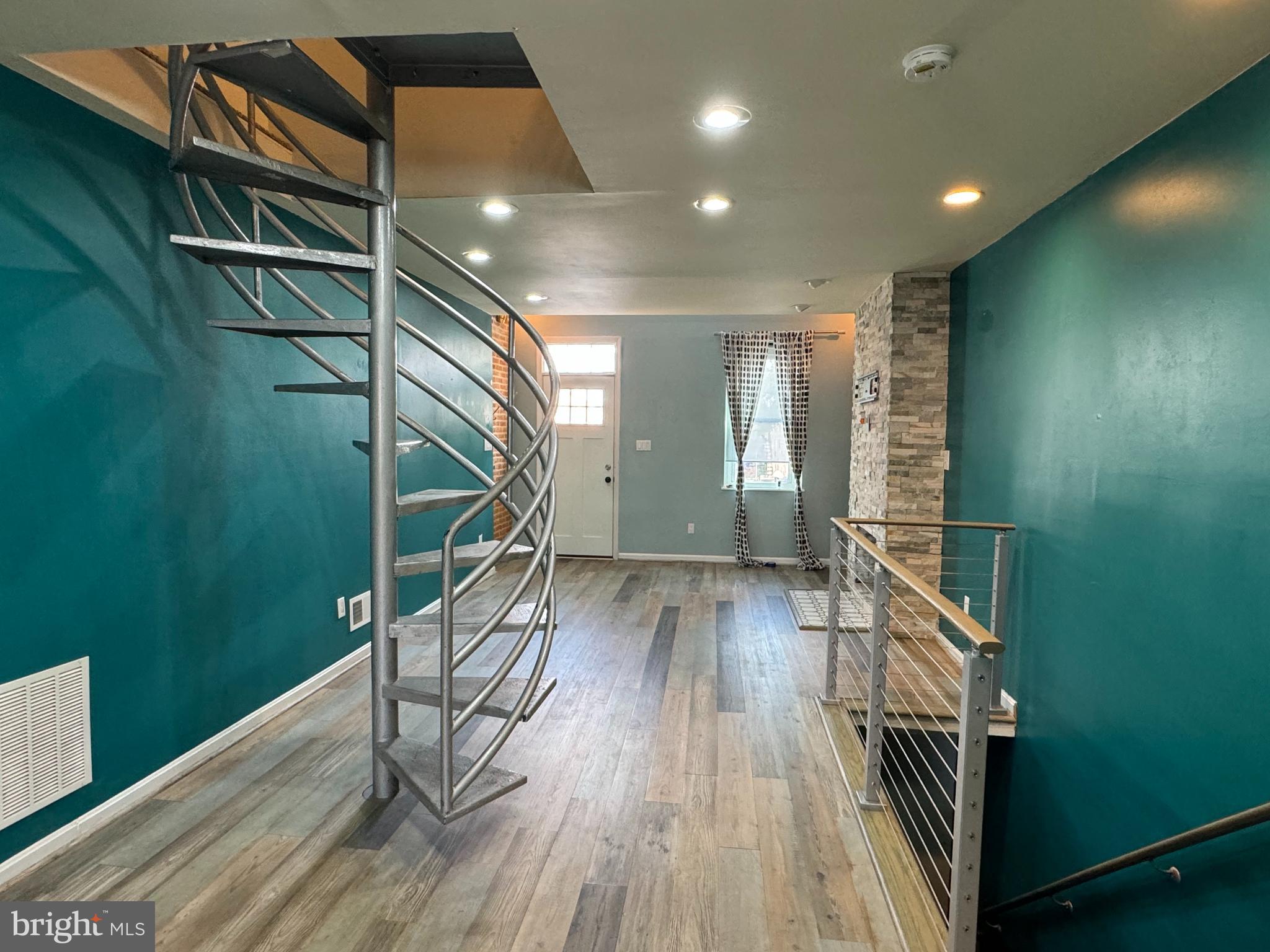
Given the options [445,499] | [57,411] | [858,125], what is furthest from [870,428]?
[57,411]

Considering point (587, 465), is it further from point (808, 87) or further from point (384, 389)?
point (808, 87)

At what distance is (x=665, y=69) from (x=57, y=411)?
6.82 feet

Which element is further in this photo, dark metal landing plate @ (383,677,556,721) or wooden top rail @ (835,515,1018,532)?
wooden top rail @ (835,515,1018,532)

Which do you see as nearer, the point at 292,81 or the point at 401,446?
the point at 292,81

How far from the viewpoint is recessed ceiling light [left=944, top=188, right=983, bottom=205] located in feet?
9.36

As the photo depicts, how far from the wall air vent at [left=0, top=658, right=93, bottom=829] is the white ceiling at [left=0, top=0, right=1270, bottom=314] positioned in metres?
1.77

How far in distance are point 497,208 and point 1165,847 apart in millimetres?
3327

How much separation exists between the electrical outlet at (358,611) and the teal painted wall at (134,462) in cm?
37

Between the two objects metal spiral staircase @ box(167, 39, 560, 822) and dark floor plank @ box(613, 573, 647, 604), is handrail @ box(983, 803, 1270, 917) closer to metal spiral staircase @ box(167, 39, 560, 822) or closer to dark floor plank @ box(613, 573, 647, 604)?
metal spiral staircase @ box(167, 39, 560, 822)

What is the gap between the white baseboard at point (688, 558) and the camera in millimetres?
6879

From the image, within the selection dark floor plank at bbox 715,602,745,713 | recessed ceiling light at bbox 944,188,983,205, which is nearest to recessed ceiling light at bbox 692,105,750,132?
recessed ceiling light at bbox 944,188,983,205

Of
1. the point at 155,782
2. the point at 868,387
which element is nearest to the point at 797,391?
the point at 868,387

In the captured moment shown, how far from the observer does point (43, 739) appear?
204 centimetres

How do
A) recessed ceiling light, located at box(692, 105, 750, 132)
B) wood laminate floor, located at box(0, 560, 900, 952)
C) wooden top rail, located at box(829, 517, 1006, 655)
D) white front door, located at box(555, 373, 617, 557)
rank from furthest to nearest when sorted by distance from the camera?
1. white front door, located at box(555, 373, 617, 557)
2. recessed ceiling light, located at box(692, 105, 750, 132)
3. wood laminate floor, located at box(0, 560, 900, 952)
4. wooden top rail, located at box(829, 517, 1006, 655)
